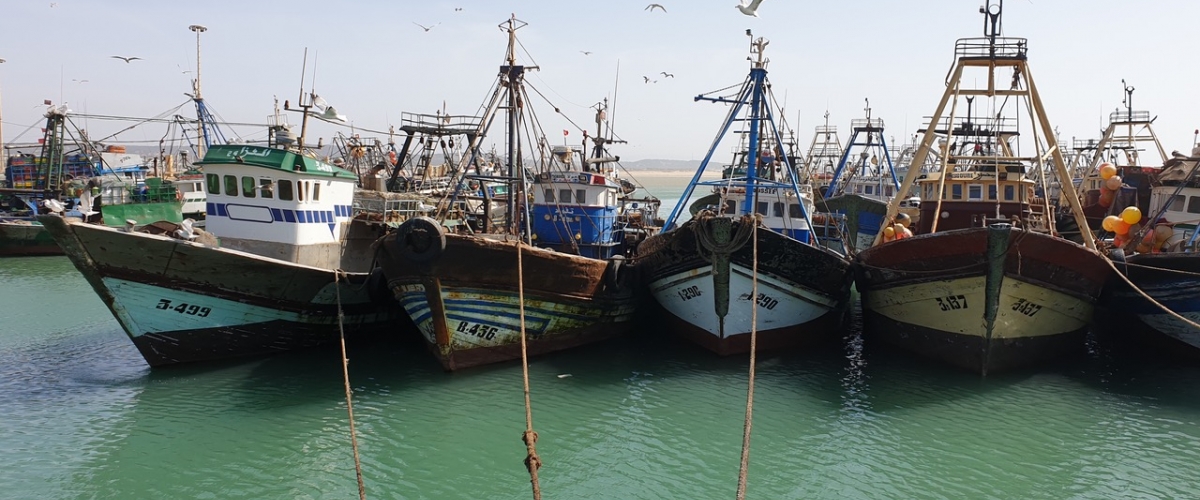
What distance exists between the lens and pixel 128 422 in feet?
36.8

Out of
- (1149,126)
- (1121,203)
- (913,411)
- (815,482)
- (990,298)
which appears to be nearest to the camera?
(815,482)

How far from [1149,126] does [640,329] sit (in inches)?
919

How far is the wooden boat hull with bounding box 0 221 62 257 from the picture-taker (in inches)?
1197

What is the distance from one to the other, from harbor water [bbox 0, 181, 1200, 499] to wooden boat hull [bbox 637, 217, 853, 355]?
551 mm

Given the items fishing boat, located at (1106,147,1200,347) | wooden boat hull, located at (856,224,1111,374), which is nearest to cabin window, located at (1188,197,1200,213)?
fishing boat, located at (1106,147,1200,347)

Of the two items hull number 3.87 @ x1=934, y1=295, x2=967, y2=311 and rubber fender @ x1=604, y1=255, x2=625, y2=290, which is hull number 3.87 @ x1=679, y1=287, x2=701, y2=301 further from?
hull number 3.87 @ x1=934, y1=295, x2=967, y2=311

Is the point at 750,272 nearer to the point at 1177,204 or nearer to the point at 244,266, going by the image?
the point at 244,266

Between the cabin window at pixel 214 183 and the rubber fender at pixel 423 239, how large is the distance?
452 centimetres

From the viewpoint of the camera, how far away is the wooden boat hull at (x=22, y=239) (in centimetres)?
3041

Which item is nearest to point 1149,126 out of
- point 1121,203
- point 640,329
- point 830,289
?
point 1121,203

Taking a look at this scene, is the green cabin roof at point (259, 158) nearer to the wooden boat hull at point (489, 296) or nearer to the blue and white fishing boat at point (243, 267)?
the blue and white fishing boat at point (243, 267)

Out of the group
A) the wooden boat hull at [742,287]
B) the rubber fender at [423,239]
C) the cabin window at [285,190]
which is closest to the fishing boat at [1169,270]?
the wooden boat hull at [742,287]

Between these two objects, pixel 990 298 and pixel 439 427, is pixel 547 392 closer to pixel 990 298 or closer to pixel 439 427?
pixel 439 427

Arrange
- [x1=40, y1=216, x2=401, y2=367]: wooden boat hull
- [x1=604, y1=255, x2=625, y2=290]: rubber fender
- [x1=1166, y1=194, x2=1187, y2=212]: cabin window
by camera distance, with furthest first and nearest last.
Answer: [x1=1166, y1=194, x2=1187, y2=212]: cabin window, [x1=604, y1=255, x2=625, y2=290]: rubber fender, [x1=40, y1=216, x2=401, y2=367]: wooden boat hull
